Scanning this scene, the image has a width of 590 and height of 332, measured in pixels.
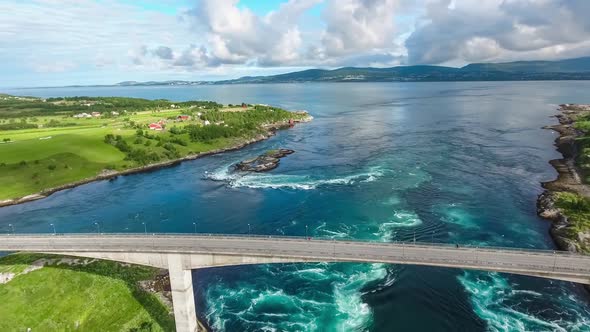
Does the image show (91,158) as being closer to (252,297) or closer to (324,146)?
(324,146)

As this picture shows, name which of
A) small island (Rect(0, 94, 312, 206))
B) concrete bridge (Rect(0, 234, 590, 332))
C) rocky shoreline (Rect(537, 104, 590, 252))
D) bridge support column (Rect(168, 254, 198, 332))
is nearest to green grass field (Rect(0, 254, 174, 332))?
bridge support column (Rect(168, 254, 198, 332))

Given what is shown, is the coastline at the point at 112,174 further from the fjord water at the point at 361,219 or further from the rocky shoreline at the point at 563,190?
the rocky shoreline at the point at 563,190

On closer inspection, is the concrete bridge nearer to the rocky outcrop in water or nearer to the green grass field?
the green grass field

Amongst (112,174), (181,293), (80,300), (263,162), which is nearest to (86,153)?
(112,174)

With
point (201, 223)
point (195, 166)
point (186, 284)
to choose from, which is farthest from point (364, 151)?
point (186, 284)

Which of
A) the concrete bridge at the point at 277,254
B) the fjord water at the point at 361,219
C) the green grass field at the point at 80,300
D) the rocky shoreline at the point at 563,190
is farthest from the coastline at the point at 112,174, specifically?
the rocky shoreline at the point at 563,190

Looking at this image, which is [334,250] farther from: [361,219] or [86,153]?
[86,153]
